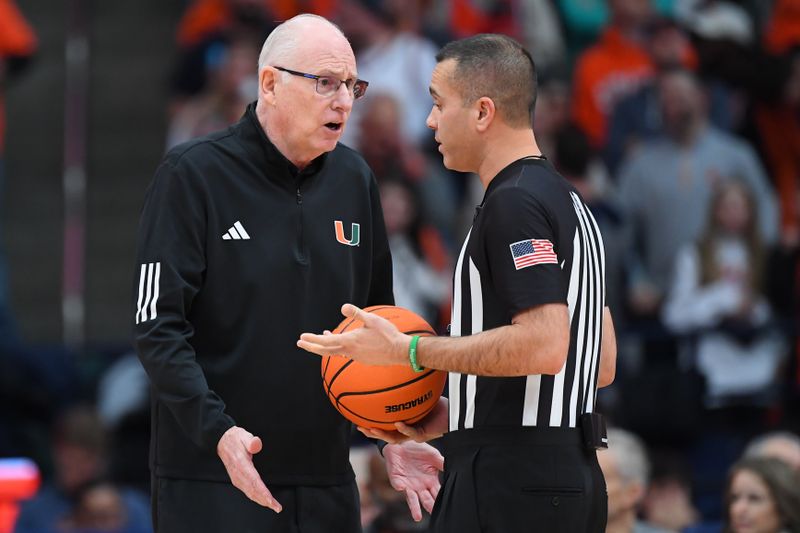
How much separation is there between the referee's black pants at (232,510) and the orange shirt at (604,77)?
6.48 m

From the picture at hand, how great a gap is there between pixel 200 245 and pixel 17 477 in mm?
1494

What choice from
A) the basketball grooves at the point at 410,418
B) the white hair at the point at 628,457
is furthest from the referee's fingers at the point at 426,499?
the white hair at the point at 628,457

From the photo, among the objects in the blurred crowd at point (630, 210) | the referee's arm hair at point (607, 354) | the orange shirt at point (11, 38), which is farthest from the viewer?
the orange shirt at point (11, 38)

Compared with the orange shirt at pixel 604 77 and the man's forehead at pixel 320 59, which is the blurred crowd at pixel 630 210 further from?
the man's forehead at pixel 320 59

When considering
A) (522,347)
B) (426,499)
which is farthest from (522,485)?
(426,499)

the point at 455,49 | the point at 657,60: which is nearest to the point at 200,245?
the point at 455,49

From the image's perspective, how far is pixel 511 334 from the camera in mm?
4465

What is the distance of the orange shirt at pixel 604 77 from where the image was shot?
1128 cm

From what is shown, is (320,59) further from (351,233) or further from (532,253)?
(532,253)

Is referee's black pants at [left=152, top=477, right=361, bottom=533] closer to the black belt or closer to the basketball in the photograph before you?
the basketball

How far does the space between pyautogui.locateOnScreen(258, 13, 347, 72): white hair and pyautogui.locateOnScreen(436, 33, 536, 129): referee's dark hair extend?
69 cm

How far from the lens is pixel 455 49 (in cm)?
488

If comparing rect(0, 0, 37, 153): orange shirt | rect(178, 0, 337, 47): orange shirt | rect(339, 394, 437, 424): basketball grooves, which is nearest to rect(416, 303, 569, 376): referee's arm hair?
rect(339, 394, 437, 424): basketball grooves

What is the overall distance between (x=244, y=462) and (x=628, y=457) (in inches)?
146
